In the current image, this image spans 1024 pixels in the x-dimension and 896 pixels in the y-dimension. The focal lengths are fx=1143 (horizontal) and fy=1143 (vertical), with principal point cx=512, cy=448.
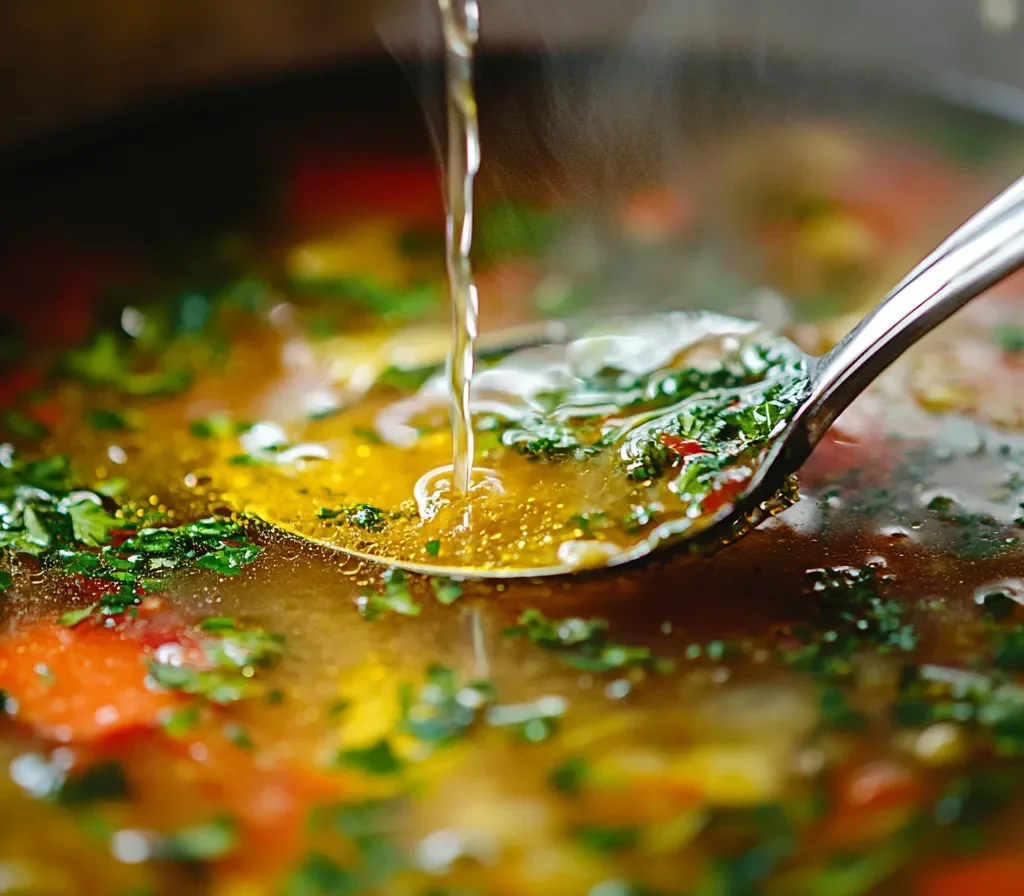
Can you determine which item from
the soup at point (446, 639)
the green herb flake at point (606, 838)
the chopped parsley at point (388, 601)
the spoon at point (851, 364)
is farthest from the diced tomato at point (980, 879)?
the chopped parsley at point (388, 601)

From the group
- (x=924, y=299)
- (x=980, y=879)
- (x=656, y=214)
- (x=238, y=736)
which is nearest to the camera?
(x=980, y=879)

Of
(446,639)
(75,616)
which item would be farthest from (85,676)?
(446,639)

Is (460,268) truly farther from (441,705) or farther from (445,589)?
(441,705)

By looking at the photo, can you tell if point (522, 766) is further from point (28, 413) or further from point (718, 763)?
point (28, 413)

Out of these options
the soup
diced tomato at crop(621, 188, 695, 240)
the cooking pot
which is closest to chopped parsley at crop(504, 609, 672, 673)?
the soup

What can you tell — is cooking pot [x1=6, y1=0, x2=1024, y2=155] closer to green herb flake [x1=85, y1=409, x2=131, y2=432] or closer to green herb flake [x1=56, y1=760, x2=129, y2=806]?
green herb flake [x1=85, y1=409, x2=131, y2=432]

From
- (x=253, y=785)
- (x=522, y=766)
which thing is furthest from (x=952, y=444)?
(x=253, y=785)
